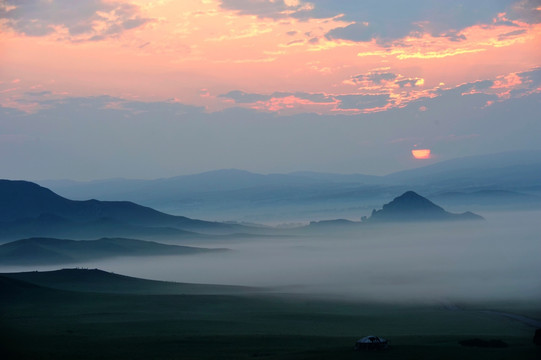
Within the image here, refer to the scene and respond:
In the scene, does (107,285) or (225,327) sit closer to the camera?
(225,327)

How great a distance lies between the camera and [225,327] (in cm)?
10756

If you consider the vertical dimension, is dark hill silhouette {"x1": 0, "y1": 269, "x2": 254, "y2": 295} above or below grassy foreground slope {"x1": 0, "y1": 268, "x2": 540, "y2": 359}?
above

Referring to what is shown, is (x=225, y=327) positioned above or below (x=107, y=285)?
below

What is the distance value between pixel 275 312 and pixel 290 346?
43.8 m

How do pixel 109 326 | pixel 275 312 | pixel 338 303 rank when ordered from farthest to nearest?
pixel 338 303, pixel 275 312, pixel 109 326

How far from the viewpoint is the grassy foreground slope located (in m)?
80.2

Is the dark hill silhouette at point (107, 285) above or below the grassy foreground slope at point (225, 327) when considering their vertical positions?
above

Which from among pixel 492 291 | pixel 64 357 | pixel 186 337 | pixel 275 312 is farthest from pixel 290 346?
pixel 492 291

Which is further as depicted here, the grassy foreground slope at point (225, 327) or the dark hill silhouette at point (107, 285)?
the dark hill silhouette at point (107, 285)

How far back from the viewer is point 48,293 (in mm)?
156500

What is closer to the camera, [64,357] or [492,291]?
[64,357]

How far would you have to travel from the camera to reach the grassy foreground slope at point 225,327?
80.2 metres

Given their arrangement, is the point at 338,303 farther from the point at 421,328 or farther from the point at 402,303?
the point at 421,328

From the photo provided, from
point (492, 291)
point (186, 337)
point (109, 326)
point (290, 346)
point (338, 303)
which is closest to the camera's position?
point (290, 346)
